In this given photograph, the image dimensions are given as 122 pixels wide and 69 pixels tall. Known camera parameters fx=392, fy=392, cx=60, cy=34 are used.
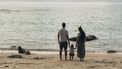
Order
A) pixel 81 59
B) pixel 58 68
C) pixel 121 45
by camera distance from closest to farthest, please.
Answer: pixel 58 68 → pixel 81 59 → pixel 121 45

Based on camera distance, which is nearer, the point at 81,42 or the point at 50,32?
the point at 81,42

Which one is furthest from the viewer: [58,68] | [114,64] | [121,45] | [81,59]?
[121,45]

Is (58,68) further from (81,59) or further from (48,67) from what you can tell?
(81,59)

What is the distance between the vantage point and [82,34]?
1964 cm

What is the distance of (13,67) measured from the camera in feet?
57.8

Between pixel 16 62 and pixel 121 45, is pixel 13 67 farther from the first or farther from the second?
pixel 121 45

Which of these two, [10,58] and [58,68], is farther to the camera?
[10,58]

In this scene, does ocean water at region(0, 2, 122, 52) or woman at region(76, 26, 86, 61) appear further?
ocean water at region(0, 2, 122, 52)

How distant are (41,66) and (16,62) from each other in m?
1.91

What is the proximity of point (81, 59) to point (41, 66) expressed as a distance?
11.2ft

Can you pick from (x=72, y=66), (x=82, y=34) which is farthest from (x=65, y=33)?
(x=72, y=66)

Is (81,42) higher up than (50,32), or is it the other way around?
(81,42)

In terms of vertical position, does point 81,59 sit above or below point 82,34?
below

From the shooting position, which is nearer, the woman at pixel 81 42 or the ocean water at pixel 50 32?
the woman at pixel 81 42
